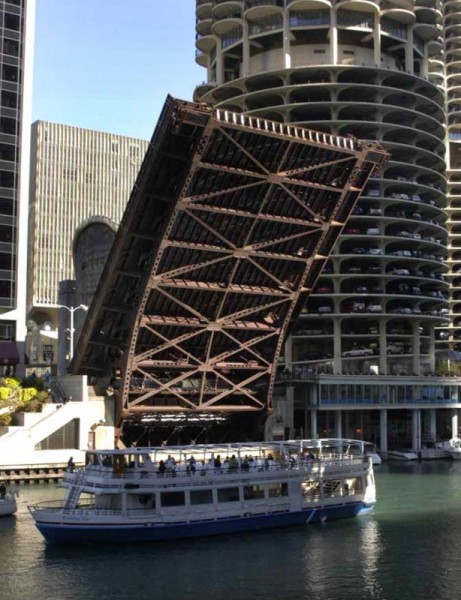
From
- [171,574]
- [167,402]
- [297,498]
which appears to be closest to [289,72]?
[167,402]

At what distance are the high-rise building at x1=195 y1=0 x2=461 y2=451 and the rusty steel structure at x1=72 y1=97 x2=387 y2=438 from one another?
68.5ft

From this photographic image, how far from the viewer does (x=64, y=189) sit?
592 feet

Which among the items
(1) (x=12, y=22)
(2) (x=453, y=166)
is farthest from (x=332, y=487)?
(2) (x=453, y=166)

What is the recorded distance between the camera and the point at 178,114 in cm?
4884

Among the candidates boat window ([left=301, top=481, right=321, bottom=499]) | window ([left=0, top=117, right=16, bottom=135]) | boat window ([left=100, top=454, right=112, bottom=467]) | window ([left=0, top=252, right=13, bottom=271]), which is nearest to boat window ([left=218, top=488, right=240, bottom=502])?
boat window ([left=301, top=481, right=321, bottom=499])

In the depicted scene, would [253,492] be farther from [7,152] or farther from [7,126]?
[7,126]

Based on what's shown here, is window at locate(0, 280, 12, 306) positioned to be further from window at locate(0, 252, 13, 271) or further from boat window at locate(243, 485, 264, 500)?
boat window at locate(243, 485, 264, 500)

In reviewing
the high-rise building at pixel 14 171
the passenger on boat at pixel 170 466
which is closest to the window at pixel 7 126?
the high-rise building at pixel 14 171

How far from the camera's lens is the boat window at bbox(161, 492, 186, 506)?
37844mm

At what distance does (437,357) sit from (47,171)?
353 feet

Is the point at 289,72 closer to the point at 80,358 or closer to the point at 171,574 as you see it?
the point at 80,358

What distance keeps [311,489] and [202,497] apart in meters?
6.33

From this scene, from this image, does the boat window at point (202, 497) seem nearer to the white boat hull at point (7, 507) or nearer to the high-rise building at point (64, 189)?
the white boat hull at point (7, 507)

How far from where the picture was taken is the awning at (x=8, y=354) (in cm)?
→ 7650
